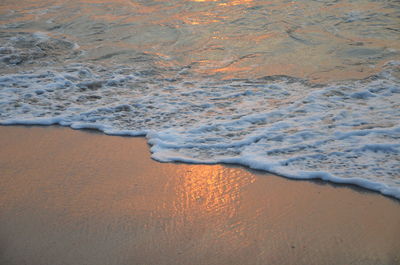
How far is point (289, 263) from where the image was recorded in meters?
2.12

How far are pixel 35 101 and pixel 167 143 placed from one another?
1.99 meters

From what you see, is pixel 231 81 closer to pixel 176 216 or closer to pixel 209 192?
pixel 209 192

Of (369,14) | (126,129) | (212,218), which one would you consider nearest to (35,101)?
(126,129)

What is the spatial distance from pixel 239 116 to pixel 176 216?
5.64ft

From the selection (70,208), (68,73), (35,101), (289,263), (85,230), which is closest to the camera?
(289,263)

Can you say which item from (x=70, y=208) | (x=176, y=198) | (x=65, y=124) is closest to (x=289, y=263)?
(x=176, y=198)

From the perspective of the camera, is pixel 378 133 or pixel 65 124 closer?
pixel 378 133

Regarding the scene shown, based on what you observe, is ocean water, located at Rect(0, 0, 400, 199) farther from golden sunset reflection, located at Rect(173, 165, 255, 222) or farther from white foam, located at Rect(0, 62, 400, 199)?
golden sunset reflection, located at Rect(173, 165, 255, 222)

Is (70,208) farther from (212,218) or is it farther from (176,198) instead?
(212,218)

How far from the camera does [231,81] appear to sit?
4.98 meters

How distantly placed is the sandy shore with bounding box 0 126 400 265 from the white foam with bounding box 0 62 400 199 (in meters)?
0.23

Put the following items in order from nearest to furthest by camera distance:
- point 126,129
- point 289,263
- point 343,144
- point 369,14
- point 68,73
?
point 289,263 → point 343,144 → point 126,129 → point 68,73 → point 369,14

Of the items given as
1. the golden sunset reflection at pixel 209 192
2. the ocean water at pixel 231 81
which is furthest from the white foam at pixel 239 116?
the golden sunset reflection at pixel 209 192

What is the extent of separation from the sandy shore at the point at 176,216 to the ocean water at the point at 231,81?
0.81 feet
